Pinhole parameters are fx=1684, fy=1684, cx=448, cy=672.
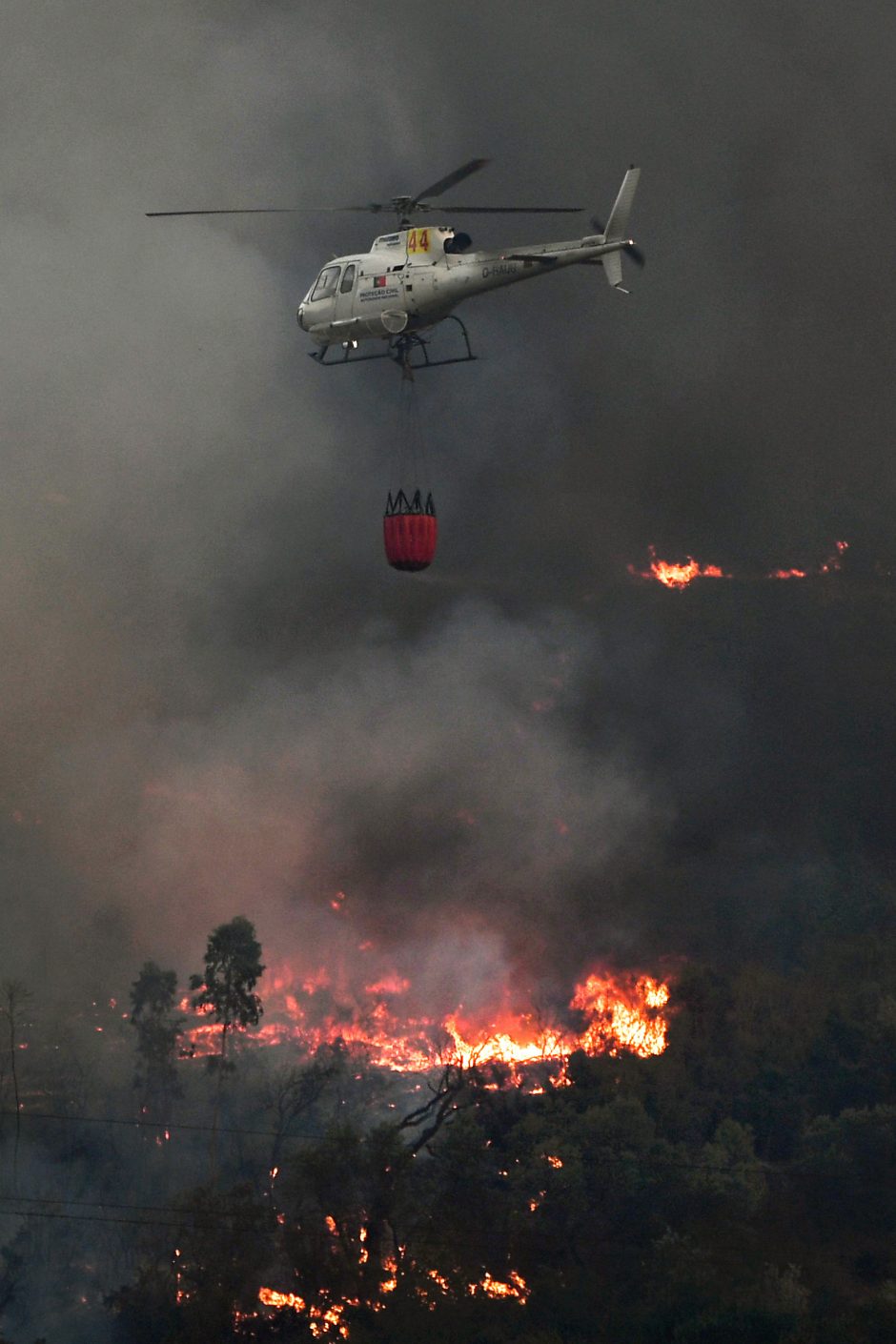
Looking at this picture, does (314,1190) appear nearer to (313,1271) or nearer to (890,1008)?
(313,1271)

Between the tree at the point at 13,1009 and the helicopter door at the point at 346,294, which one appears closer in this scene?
the helicopter door at the point at 346,294

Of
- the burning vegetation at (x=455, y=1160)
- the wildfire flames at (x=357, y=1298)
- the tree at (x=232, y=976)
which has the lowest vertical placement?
the wildfire flames at (x=357, y=1298)

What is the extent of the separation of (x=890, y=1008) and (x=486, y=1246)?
80.6 feet

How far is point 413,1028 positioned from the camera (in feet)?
265

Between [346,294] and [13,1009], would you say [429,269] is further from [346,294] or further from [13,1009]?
[13,1009]

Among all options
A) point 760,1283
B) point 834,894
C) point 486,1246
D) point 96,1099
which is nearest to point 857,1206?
point 760,1283

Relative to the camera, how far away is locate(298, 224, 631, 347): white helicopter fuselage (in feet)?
168

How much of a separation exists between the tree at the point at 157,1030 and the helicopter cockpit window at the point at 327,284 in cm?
3884

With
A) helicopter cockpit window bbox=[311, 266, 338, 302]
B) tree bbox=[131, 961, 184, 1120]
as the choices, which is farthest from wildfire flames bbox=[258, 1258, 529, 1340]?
helicopter cockpit window bbox=[311, 266, 338, 302]

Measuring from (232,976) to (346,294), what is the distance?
38320 mm

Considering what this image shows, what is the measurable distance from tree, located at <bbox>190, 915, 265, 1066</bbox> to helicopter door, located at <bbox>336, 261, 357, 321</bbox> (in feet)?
117

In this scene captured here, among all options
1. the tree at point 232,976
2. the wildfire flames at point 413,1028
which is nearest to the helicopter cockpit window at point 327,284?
the tree at point 232,976

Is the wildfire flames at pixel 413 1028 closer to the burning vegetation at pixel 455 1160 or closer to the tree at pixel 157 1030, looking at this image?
the burning vegetation at pixel 455 1160

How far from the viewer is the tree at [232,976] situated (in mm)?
79312
